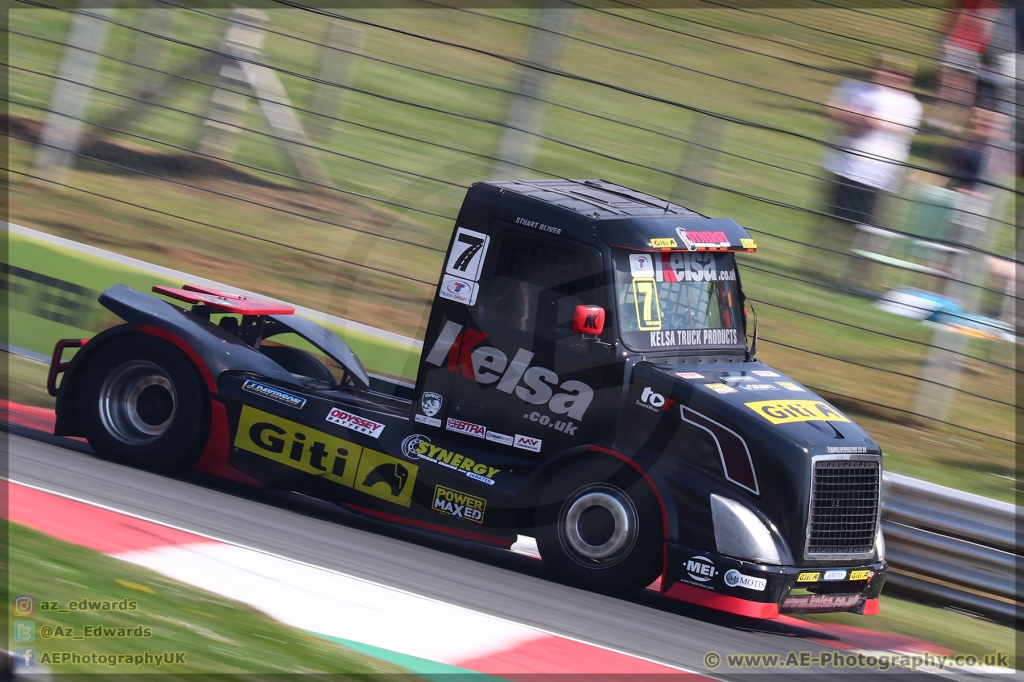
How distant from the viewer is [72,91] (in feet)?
32.4

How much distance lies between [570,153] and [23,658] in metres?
5.97

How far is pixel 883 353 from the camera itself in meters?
8.39

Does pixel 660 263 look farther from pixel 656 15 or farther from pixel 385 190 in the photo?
pixel 656 15

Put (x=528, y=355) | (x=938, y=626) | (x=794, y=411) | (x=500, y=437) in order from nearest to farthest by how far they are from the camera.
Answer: (x=794, y=411), (x=528, y=355), (x=500, y=437), (x=938, y=626)

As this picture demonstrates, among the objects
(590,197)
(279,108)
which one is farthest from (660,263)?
(279,108)

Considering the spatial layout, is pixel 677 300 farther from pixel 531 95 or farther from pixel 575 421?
pixel 531 95

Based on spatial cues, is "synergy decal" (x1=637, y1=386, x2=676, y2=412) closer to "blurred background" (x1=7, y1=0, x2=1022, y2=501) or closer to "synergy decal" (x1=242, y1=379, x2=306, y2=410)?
"synergy decal" (x1=242, y1=379, x2=306, y2=410)

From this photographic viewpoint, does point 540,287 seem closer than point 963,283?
Yes

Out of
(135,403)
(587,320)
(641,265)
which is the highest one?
(641,265)

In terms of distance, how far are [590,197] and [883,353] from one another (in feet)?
9.78

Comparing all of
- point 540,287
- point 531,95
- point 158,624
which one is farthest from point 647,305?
A: point 158,624

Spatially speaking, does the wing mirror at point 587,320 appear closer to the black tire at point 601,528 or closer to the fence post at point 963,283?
the black tire at point 601,528

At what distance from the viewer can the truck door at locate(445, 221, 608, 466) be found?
6074mm

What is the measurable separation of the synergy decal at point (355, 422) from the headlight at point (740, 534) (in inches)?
73.2
